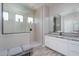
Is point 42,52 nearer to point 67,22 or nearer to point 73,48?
point 73,48

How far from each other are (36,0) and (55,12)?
0.91 metres

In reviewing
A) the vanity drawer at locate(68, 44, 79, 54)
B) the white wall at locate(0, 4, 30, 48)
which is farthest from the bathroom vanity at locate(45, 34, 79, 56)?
the white wall at locate(0, 4, 30, 48)

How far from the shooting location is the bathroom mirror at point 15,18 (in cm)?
189

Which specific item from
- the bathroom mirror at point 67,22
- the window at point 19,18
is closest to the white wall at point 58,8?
the bathroom mirror at point 67,22

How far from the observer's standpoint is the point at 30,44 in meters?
2.00

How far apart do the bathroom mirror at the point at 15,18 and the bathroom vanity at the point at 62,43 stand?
61 centimetres

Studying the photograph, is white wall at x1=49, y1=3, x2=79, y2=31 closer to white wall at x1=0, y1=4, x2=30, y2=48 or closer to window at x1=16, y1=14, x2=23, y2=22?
window at x1=16, y1=14, x2=23, y2=22

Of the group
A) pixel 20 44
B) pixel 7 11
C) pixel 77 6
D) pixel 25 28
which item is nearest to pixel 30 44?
pixel 20 44

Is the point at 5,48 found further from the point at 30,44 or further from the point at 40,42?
the point at 40,42

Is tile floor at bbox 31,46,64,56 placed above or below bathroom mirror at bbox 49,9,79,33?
below

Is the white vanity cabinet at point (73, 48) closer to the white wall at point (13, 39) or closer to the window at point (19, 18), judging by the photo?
the white wall at point (13, 39)

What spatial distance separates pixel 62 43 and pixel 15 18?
1.27 m

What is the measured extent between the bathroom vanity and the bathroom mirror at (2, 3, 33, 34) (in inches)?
24.1

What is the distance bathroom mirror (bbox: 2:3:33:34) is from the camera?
1892mm
